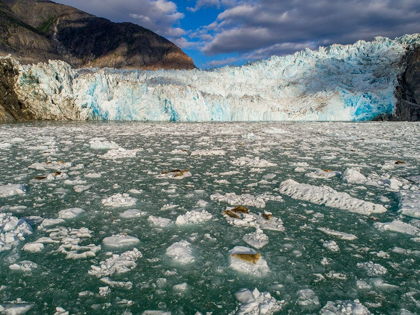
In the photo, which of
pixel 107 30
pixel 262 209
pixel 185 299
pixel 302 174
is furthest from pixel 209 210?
pixel 107 30

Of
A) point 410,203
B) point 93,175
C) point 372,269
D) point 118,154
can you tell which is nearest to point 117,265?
point 372,269

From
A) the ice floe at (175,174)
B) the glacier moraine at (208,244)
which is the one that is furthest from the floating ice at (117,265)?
the ice floe at (175,174)

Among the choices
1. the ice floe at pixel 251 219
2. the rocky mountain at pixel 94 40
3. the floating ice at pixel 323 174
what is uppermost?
the rocky mountain at pixel 94 40

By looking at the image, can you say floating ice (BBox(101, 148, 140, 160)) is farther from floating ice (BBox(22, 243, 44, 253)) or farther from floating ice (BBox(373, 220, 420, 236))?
floating ice (BBox(373, 220, 420, 236))

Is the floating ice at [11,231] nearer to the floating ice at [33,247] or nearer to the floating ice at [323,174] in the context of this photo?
the floating ice at [33,247]

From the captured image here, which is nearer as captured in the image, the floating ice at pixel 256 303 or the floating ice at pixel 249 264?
the floating ice at pixel 256 303

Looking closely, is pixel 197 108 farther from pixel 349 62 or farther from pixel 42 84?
pixel 349 62
